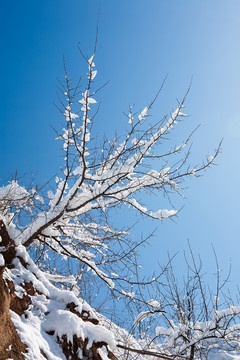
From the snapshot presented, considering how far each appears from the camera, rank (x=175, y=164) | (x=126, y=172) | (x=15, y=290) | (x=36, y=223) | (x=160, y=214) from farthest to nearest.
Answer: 1. (x=160, y=214)
2. (x=175, y=164)
3. (x=126, y=172)
4. (x=36, y=223)
5. (x=15, y=290)

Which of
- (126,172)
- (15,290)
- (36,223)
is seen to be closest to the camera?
(15,290)

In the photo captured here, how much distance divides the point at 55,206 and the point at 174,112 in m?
2.19

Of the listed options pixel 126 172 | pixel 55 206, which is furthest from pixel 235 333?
pixel 55 206

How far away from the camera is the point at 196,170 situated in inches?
179

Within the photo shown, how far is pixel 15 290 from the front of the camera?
2852 millimetres

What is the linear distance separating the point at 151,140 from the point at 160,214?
1.24m

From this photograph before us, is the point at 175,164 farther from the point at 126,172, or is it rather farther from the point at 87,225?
the point at 87,225

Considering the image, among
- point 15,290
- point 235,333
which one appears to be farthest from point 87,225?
point 235,333

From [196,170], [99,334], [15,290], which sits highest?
[196,170]

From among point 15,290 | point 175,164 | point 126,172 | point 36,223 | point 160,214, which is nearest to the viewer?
point 15,290

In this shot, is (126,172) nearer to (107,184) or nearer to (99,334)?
(107,184)

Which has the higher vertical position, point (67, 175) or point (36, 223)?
point (67, 175)

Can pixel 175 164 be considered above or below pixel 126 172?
→ above

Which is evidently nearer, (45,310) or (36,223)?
(45,310)
